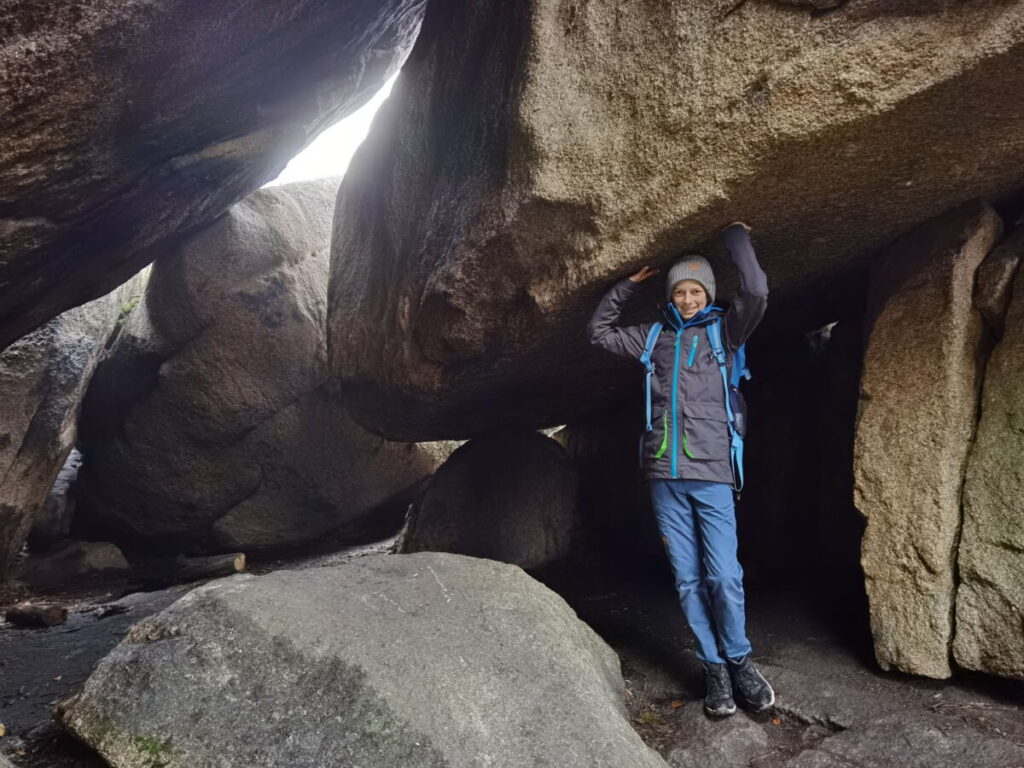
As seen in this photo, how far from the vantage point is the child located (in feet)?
13.4

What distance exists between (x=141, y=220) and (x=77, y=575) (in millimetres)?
5534

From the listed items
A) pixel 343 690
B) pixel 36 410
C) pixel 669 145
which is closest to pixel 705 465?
pixel 669 145

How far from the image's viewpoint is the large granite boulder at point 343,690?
3074 mm

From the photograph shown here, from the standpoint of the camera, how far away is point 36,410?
8.30 m

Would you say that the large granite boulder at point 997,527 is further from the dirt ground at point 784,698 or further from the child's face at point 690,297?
the child's face at point 690,297

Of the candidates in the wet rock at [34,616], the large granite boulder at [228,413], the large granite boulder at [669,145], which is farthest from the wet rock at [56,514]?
the large granite boulder at [669,145]

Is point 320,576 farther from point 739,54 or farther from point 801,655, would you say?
point 739,54

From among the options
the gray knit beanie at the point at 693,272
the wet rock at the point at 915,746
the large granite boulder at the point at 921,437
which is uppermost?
the gray knit beanie at the point at 693,272

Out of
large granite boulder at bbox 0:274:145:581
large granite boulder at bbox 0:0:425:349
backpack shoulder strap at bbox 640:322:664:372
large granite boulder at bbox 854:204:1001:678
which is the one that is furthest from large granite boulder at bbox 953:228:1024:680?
large granite boulder at bbox 0:274:145:581

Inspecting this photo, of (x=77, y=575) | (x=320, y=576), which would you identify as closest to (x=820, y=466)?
(x=320, y=576)

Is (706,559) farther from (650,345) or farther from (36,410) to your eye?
(36,410)

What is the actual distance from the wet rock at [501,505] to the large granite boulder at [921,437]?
172 inches

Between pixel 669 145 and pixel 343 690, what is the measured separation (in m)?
3.33

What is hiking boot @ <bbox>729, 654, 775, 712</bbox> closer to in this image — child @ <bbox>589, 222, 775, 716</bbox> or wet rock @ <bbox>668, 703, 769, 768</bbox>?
child @ <bbox>589, 222, 775, 716</bbox>
